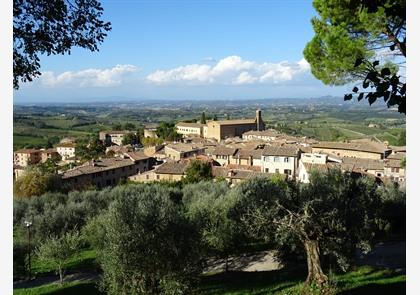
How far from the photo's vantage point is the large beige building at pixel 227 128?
3802 inches

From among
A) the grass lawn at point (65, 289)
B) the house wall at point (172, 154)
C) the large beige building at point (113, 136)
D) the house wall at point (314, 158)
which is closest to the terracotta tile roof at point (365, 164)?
the house wall at point (314, 158)

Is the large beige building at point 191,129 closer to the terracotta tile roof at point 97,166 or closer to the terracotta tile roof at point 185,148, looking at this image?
the terracotta tile roof at point 185,148

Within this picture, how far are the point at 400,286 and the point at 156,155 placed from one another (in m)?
55.0

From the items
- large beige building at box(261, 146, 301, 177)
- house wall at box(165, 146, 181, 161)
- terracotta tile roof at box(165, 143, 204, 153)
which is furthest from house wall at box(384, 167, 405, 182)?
terracotta tile roof at box(165, 143, 204, 153)

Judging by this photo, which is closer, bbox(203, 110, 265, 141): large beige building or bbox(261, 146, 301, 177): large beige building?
bbox(261, 146, 301, 177): large beige building

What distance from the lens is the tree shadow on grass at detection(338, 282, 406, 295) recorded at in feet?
34.7

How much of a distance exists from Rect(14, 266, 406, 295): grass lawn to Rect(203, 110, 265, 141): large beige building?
260 feet

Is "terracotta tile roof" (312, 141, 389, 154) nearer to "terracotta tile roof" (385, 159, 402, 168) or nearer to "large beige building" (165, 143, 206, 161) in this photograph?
"terracotta tile roof" (385, 159, 402, 168)

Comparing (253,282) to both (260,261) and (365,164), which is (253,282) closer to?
(260,261)

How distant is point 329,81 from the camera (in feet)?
29.5

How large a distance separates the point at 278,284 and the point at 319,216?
2775mm

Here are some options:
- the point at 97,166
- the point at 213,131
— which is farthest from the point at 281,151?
the point at 213,131

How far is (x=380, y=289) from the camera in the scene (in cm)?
1102
